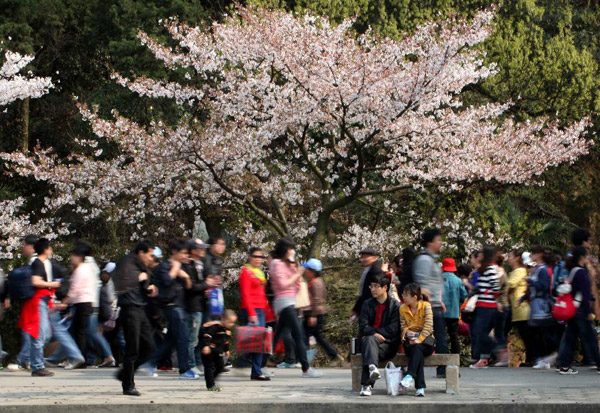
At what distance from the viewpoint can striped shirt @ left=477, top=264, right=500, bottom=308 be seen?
13414 mm

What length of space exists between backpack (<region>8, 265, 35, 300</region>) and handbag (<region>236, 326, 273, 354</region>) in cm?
287

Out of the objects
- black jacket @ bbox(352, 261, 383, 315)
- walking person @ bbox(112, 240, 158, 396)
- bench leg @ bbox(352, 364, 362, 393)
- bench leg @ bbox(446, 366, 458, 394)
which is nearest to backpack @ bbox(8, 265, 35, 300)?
walking person @ bbox(112, 240, 158, 396)

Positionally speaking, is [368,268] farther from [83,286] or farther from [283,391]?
[83,286]

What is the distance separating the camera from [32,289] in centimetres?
1228

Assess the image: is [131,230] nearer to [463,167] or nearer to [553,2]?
[463,167]

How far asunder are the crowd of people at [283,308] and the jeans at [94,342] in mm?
21

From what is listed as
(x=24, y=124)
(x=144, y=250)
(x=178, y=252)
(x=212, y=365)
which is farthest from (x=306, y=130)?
(x=24, y=124)

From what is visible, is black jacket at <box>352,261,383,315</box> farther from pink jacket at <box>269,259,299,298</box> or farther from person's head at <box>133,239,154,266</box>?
person's head at <box>133,239,154,266</box>

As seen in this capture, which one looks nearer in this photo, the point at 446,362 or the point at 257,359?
the point at 446,362

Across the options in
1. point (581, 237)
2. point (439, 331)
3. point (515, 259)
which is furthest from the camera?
point (515, 259)

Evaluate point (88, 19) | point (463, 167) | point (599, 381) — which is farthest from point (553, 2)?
point (599, 381)

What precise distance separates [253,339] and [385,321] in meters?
2.05

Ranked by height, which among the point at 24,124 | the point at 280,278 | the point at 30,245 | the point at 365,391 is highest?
the point at 24,124

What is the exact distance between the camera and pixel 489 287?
44.1 feet
